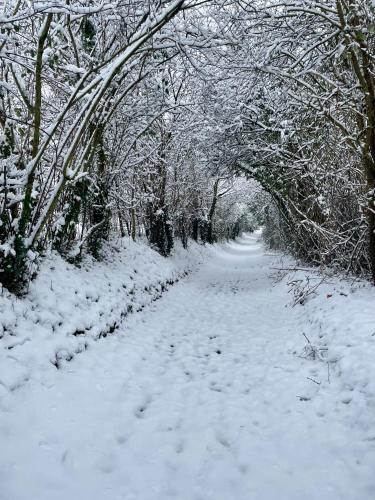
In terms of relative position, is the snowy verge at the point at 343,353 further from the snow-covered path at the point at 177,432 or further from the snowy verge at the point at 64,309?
the snowy verge at the point at 64,309

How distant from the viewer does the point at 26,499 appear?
245 centimetres

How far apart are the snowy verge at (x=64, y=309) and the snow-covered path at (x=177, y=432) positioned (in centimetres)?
21

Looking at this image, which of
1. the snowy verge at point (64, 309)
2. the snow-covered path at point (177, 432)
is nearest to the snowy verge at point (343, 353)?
the snow-covered path at point (177, 432)

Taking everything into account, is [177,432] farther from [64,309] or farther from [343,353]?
[64,309]

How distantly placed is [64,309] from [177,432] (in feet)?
8.34

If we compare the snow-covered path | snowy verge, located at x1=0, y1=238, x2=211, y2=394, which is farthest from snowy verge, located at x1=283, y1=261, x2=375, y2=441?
snowy verge, located at x1=0, y1=238, x2=211, y2=394

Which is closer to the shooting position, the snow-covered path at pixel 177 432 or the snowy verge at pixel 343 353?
the snow-covered path at pixel 177 432

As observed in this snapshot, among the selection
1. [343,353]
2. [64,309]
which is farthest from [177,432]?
[64,309]

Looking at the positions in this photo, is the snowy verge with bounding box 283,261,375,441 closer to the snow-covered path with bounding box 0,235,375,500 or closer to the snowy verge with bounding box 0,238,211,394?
the snow-covered path with bounding box 0,235,375,500

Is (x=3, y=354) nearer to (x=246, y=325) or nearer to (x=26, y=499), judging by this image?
(x=26, y=499)

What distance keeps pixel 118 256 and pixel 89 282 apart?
8.65ft

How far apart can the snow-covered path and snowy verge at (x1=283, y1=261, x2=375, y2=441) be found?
13 centimetres

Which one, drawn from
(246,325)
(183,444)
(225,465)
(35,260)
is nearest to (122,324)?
(35,260)

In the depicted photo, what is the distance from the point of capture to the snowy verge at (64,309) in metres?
3.91
